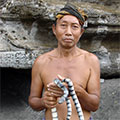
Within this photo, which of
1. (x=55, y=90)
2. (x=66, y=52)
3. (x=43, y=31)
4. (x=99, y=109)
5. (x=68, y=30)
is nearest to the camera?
(x=55, y=90)

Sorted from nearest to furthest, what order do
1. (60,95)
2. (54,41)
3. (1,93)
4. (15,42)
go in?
(60,95)
(15,42)
(54,41)
(1,93)

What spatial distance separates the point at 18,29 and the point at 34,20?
18cm

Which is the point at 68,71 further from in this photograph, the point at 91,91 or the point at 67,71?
the point at 91,91

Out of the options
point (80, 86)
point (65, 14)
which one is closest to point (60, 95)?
point (80, 86)

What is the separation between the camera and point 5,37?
249cm

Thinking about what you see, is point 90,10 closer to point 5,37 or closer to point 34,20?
point 34,20

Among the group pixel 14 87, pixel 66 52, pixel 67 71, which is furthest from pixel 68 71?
pixel 14 87

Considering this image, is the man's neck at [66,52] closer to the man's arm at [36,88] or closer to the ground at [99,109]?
the man's arm at [36,88]

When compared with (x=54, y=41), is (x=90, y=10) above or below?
above

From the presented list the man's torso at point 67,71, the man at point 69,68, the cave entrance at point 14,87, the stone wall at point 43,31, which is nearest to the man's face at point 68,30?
the man at point 69,68

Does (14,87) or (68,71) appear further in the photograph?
(14,87)

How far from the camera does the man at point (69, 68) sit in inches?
57.2

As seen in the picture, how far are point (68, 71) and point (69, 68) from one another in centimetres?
2

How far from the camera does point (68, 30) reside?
143 centimetres
